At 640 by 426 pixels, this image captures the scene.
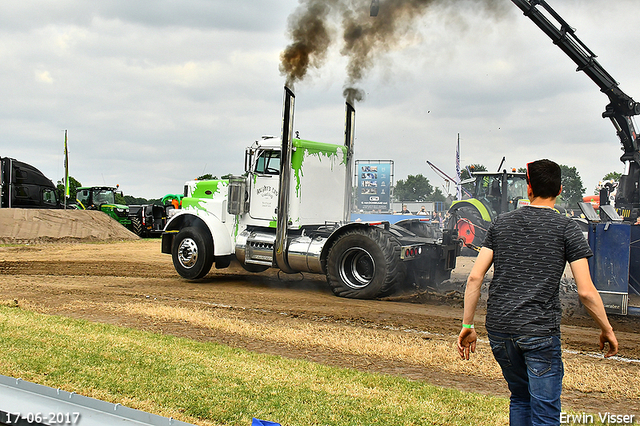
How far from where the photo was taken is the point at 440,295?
961 centimetres

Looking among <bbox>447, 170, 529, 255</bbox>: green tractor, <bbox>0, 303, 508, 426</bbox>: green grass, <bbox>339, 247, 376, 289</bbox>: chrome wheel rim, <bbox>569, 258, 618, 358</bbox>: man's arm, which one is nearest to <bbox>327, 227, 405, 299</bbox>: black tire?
<bbox>339, 247, 376, 289</bbox>: chrome wheel rim

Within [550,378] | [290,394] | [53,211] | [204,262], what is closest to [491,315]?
[550,378]

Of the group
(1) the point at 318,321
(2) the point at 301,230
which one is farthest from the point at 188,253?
(1) the point at 318,321

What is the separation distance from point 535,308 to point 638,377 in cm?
305

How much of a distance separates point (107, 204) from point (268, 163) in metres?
18.3

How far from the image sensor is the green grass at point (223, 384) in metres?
3.92

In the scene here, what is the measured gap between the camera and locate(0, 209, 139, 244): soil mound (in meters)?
20.3

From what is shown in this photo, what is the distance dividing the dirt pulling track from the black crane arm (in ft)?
11.8

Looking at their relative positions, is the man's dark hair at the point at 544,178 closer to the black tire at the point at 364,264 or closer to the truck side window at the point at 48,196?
the black tire at the point at 364,264

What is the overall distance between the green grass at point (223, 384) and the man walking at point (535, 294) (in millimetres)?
1129

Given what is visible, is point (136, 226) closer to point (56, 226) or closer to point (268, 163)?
point (56, 226)

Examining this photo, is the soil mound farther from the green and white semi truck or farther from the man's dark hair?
the man's dark hair

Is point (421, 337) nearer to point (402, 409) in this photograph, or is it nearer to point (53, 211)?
point (402, 409)

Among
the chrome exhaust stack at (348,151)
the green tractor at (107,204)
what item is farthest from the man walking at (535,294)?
the green tractor at (107,204)
